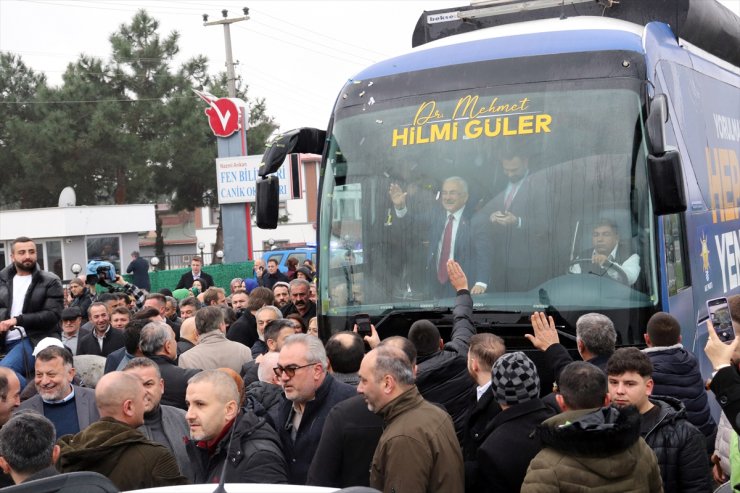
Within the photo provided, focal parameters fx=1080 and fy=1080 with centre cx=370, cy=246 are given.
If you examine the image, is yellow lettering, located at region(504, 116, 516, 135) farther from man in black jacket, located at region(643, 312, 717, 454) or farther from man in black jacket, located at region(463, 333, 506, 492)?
man in black jacket, located at region(463, 333, 506, 492)

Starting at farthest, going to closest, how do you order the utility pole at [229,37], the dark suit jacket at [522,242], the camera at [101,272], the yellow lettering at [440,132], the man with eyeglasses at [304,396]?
the utility pole at [229,37] < the camera at [101,272] < the yellow lettering at [440,132] < the dark suit jacket at [522,242] < the man with eyeglasses at [304,396]

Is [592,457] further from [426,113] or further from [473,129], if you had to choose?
[426,113]

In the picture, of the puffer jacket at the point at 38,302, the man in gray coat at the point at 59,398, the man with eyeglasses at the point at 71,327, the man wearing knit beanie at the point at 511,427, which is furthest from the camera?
the man with eyeglasses at the point at 71,327

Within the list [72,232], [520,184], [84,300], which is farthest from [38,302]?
[72,232]

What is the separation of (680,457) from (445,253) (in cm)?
324

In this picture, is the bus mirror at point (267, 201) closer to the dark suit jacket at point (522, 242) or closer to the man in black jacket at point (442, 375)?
the dark suit jacket at point (522, 242)

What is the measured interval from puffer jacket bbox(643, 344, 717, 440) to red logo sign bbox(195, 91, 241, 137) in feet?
82.4

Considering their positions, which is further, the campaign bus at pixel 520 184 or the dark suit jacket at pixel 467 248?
the dark suit jacket at pixel 467 248

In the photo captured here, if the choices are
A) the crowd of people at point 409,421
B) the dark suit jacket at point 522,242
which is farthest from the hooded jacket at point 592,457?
the dark suit jacket at point 522,242

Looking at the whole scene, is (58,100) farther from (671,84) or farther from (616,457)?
(616,457)

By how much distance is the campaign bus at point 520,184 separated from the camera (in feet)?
25.1

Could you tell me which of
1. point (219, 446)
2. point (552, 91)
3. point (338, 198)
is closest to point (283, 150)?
point (338, 198)

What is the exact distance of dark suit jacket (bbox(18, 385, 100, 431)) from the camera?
6859mm

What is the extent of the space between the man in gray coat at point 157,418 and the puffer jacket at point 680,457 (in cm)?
249
